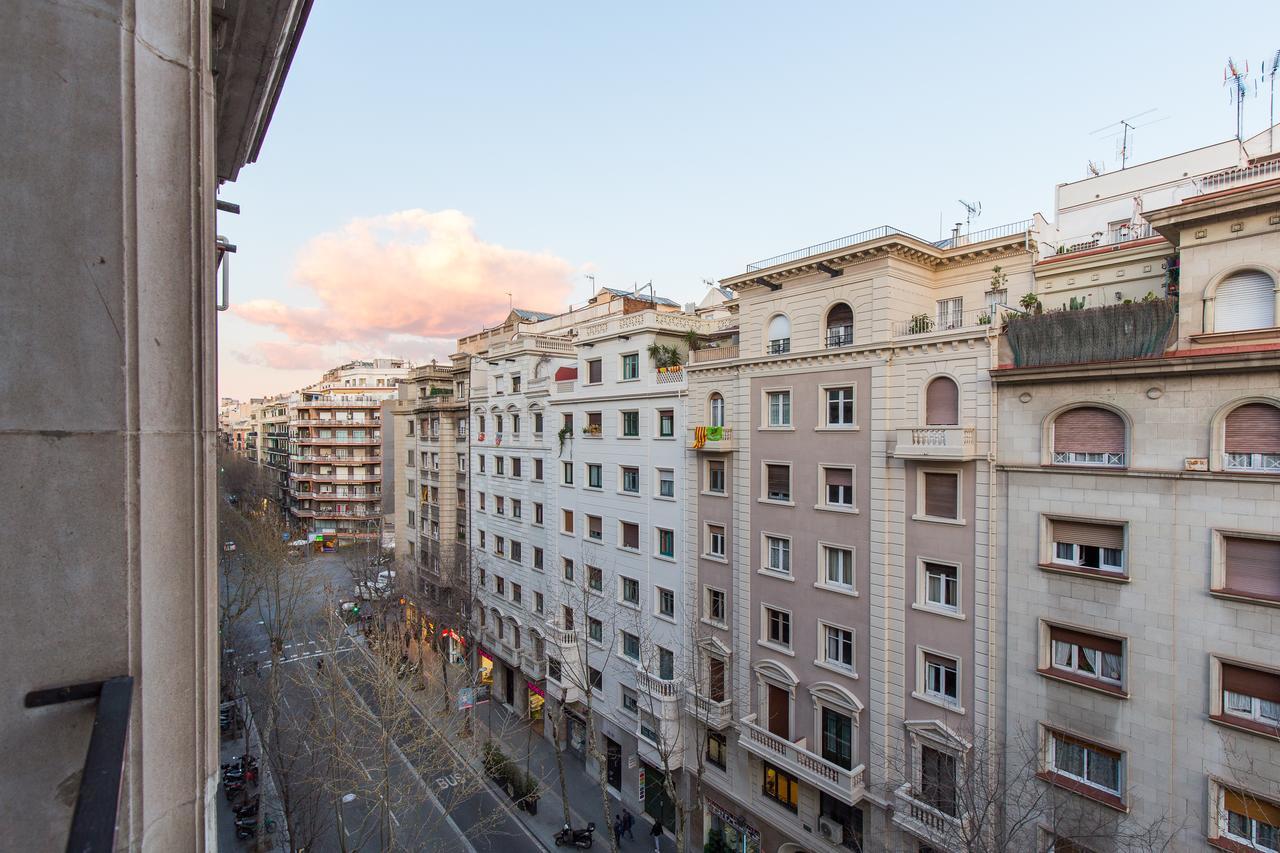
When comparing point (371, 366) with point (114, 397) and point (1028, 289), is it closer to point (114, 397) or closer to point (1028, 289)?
point (1028, 289)

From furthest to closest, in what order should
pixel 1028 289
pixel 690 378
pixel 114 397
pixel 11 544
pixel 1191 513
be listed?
pixel 690 378 < pixel 1028 289 < pixel 1191 513 < pixel 114 397 < pixel 11 544

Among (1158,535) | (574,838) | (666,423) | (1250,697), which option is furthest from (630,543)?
(1250,697)

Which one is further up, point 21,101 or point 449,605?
point 21,101

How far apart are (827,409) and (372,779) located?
20.4 metres

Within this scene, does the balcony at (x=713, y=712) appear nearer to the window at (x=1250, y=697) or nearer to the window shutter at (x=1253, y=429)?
the window at (x=1250, y=697)

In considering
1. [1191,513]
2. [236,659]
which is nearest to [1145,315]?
[1191,513]

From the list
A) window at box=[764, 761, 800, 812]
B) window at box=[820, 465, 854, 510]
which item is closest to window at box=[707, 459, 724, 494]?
window at box=[820, 465, 854, 510]

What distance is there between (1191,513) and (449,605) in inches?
1520

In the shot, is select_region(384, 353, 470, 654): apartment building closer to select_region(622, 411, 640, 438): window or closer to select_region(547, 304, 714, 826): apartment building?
select_region(547, 304, 714, 826): apartment building

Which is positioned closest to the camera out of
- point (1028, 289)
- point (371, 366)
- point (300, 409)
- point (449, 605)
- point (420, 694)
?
point (1028, 289)

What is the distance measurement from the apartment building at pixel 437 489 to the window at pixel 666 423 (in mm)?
20025

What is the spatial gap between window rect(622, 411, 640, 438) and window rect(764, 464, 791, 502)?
750 centimetres

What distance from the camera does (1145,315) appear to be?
14.9 metres

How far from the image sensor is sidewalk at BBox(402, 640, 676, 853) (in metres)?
25.9
